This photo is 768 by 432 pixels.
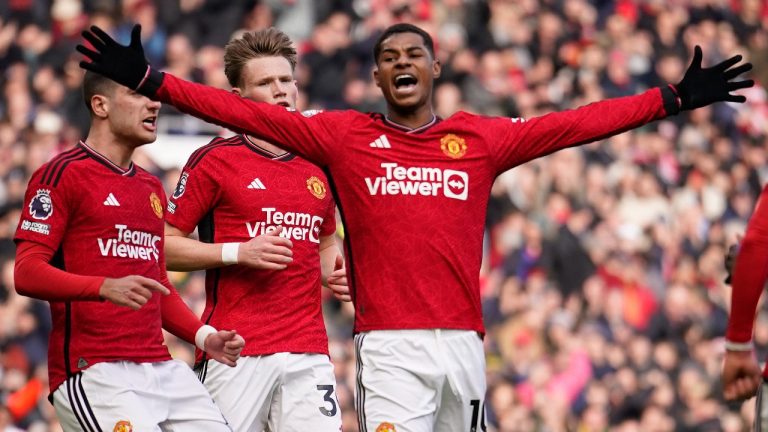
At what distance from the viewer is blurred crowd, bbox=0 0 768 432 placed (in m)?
11.3

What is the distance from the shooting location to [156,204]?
575 cm

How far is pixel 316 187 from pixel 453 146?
3.16 ft

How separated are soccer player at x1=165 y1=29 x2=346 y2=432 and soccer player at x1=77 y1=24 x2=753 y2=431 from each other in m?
0.58

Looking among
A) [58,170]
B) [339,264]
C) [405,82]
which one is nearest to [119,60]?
[58,170]

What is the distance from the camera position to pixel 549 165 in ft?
42.7

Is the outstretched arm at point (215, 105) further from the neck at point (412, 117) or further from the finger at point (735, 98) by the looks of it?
the finger at point (735, 98)

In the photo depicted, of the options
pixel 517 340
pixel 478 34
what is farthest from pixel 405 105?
pixel 478 34

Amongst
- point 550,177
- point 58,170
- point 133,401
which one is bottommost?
point 133,401

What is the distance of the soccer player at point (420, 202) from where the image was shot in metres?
5.26

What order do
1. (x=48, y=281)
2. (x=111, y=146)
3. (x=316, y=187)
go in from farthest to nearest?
1. (x=316, y=187)
2. (x=111, y=146)
3. (x=48, y=281)

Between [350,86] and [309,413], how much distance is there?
23.7 ft

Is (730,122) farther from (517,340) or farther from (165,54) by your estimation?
(165,54)

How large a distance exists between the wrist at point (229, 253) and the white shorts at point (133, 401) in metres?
0.55

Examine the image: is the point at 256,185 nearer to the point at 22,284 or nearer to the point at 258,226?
the point at 258,226
